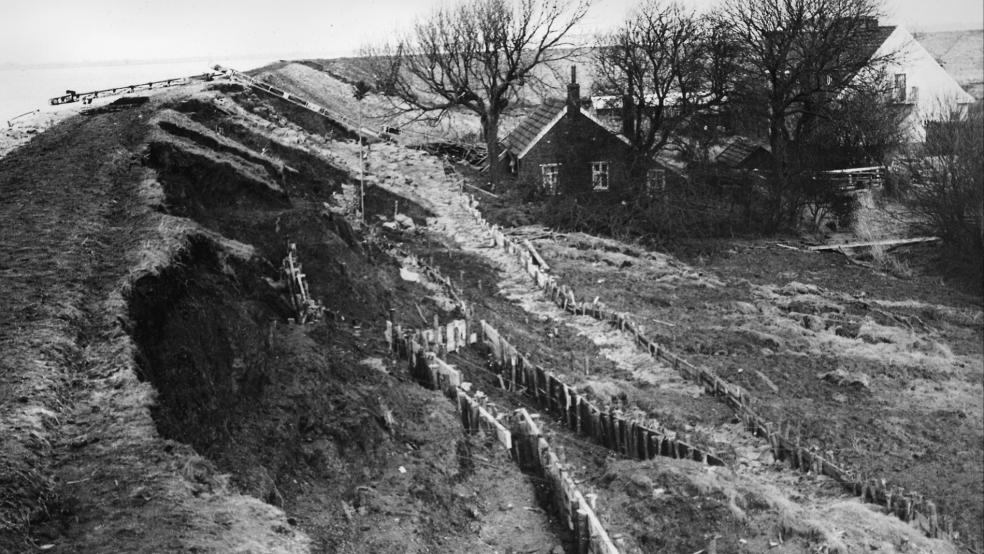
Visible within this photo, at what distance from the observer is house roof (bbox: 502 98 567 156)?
26972mm

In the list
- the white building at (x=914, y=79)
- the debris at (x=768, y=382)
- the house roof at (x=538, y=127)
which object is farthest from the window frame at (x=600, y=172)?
the debris at (x=768, y=382)

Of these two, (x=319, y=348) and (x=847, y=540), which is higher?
(x=319, y=348)

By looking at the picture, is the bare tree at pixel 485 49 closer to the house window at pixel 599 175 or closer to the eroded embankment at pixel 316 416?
the house window at pixel 599 175

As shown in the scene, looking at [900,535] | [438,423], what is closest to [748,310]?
[900,535]

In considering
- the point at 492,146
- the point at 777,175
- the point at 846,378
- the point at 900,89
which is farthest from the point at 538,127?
the point at 846,378

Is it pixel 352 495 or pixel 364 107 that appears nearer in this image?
pixel 352 495

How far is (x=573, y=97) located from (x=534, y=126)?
230 cm

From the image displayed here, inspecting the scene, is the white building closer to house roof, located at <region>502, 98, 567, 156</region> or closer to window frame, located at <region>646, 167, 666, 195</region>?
window frame, located at <region>646, 167, 666, 195</region>

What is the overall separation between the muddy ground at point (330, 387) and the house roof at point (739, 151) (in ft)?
35.1

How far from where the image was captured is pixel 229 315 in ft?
29.9

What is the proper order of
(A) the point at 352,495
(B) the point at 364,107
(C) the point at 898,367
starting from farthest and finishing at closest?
(B) the point at 364,107, (C) the point at 898,367, (A) the point at 352,495

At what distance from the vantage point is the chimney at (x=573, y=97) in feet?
85.0

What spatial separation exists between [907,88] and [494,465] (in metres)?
30.0

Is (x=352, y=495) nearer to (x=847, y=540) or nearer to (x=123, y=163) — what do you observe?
(x=847, y=540)
